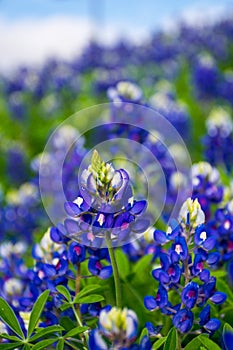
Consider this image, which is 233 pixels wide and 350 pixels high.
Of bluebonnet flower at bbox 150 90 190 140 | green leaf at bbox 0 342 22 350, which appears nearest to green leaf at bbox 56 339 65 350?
green leaf at bbox 0 342 22 350

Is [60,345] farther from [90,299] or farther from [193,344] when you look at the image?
[193,344]

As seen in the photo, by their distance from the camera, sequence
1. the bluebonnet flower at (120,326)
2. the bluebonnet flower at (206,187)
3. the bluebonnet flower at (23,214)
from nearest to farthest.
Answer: the bluebonnet flower at (120,326) → the bluebonnet flower at (206,187) → the bluebonnet flower at (23,214)

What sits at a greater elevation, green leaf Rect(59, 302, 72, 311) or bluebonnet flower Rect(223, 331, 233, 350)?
green leaf Rect(59, 302, 72, 311)

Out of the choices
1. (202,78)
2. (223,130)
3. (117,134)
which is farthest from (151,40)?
(117,134)

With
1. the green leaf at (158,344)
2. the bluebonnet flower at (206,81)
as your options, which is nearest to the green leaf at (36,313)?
the green leaf at (158,344)

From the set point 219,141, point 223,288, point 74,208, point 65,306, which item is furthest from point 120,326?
point 219,141

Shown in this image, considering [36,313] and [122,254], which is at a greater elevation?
[122,254]

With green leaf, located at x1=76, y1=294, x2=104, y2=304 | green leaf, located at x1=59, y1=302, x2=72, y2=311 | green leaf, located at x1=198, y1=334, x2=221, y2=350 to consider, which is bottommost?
green leaf, located at x1=198, y1=334, x2=221, y2=350

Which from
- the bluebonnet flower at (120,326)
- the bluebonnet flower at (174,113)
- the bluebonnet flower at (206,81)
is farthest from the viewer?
the bluebonnet flower at (206,81)

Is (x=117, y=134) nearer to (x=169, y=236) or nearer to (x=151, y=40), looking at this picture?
(x=169, y=236)

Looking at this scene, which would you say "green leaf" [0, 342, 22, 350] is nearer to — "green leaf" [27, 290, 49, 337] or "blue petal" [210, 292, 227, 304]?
"green leaf" [27, 290, 49, 337]

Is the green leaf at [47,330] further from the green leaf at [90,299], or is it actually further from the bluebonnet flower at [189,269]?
the bluebonnet flower at [189,269]
